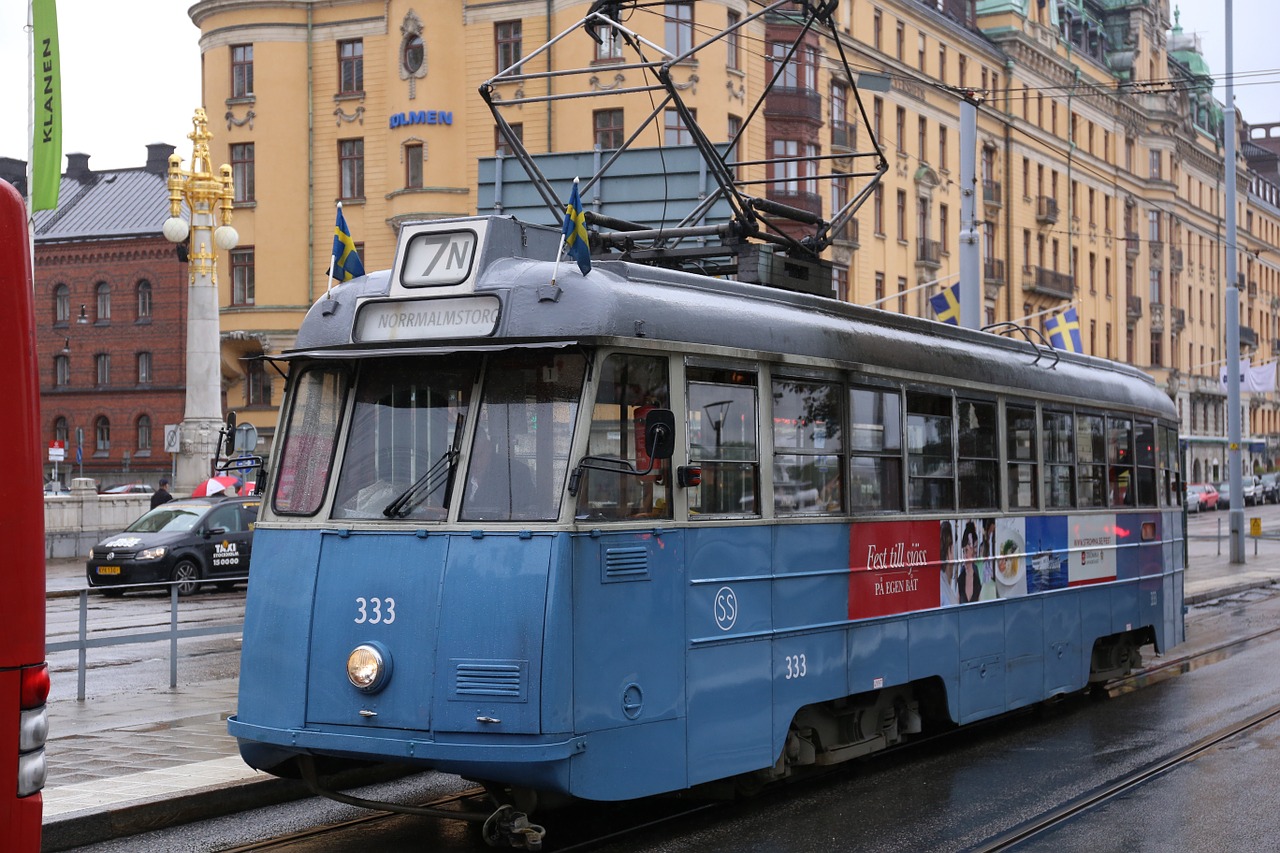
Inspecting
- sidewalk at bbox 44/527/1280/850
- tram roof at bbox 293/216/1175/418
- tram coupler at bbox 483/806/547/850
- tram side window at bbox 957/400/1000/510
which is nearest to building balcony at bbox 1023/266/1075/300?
sidewalk at bbox 44/527/1280/850

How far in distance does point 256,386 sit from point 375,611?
1901 inches

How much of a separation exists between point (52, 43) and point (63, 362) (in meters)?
63.6

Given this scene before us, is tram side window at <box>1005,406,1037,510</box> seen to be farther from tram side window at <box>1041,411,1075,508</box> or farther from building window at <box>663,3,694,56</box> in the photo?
building window at <box>663,3,694,56</box>

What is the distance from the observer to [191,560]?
27.6 m

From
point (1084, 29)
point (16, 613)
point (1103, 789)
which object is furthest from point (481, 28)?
point (16, 613)

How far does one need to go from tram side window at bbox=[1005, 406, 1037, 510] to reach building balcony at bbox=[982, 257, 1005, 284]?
52463mm

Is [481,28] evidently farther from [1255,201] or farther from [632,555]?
[1255,201]

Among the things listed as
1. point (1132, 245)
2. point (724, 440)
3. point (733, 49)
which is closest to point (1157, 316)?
point (1132, 245)

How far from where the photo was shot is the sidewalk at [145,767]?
877cm

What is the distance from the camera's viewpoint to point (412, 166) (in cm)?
5097

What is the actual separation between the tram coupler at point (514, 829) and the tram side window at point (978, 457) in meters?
4.78

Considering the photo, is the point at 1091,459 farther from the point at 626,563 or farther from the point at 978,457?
the point at 626,563

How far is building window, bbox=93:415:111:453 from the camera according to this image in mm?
68375

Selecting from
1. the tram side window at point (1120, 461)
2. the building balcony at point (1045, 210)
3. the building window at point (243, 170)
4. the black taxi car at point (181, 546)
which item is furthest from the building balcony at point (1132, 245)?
the tram side window at point (1120, 461)
